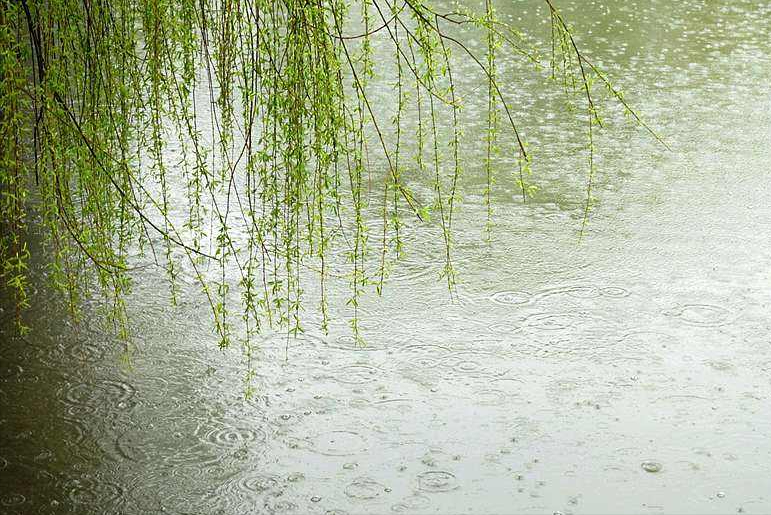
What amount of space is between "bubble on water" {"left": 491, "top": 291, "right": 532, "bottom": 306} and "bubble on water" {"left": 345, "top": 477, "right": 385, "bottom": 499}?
1.13 meters

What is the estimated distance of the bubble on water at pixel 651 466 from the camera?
2543 mm

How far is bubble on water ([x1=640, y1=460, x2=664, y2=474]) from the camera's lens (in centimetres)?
254

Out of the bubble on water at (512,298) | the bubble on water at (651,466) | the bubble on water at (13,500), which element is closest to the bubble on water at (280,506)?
the bubble on water at (13,500)

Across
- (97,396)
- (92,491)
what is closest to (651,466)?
(92,491)

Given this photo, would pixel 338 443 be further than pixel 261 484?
Yes

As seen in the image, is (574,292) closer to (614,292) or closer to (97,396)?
(614,292)

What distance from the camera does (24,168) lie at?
1818 mm

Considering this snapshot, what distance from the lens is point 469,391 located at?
288cm

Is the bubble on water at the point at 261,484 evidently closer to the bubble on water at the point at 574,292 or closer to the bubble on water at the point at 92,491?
the bubble on water at the point at 92,491

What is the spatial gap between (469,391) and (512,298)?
665mm

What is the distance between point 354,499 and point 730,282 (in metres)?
1.80

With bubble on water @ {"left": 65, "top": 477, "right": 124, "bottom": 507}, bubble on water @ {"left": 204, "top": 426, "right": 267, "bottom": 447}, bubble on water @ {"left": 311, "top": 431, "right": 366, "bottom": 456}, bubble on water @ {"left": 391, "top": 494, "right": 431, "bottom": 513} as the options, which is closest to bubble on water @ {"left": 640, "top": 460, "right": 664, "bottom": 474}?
bubble on water @ {"left": 391, "top": 494, "right": 431, "bottom": 513}

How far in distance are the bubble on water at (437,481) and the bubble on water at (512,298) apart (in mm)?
1037

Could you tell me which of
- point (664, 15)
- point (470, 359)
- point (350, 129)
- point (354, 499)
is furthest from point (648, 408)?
point (664, 15)
